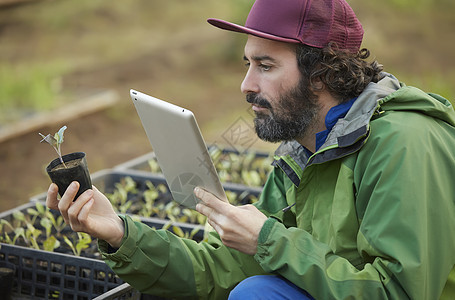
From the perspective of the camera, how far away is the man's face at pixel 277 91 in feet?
6.70

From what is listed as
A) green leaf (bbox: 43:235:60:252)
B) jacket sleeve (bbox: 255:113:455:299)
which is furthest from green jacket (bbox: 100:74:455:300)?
green leaf (bbox: 43:235:60:252)

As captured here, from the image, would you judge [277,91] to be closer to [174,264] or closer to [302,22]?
[302,22]

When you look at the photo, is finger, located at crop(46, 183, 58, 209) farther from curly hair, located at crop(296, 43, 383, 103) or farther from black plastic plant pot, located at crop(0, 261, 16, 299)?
curly hair, located at crop(296, 43, 383, 103)

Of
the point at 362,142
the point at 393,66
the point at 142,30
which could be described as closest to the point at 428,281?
the point at 362,142

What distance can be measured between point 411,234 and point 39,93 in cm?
503

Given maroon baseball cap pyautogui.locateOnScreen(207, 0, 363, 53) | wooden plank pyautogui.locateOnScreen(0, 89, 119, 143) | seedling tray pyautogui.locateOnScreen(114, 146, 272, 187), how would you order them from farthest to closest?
wooden plank pyautogui.locateOnScreen(0, 89, 119, 143)
seedling tray pyautogui.locateOnScreen(114, 146, 272, 187)
maroon baseball cap pyautogui.locateOnScreen(207, 0, 363, 53)

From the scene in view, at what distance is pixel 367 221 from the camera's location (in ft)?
5.79

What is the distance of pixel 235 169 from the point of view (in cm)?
427

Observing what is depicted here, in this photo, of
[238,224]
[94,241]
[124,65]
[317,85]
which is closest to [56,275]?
[94,241]

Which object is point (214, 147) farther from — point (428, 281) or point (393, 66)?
point (393, 66)

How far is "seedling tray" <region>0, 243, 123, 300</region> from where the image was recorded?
8.16 ft

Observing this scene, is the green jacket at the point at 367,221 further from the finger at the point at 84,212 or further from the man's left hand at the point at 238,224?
the finger at the point at 84,212

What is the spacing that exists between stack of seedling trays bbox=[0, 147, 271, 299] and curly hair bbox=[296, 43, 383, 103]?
95 cm

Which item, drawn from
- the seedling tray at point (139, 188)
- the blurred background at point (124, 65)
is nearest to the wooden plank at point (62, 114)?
the blurred background at point (124, 65)
